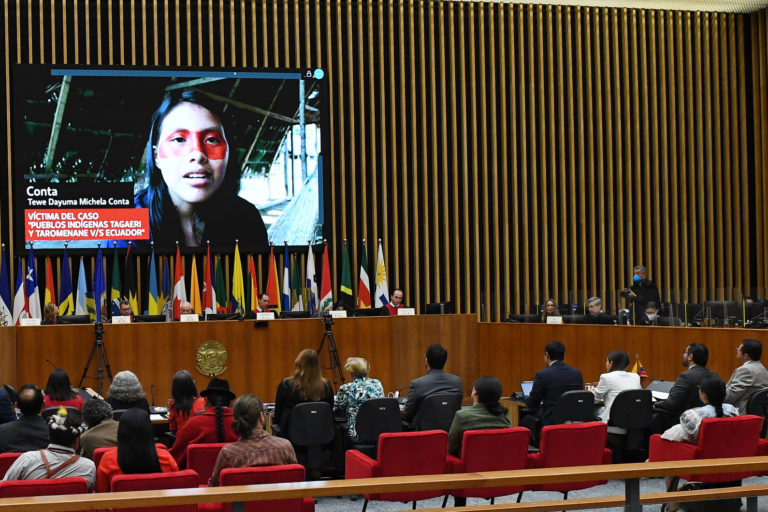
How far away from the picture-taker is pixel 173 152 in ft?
43.7

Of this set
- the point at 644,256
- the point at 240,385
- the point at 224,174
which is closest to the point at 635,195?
the point at 644,256

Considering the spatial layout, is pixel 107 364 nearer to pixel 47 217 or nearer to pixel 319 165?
pixel 47 217

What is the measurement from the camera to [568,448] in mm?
5117

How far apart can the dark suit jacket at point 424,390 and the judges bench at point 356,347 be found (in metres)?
2.70

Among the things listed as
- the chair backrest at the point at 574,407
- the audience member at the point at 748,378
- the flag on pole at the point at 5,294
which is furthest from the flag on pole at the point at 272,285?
the audience member at the point at 748,378

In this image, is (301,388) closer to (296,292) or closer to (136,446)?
(136,446)

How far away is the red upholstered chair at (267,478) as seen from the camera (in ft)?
12.5

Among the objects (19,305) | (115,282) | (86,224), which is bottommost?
(19,305)

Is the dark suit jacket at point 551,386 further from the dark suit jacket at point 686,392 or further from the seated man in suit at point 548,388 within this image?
the dark suit jacket at point 686,392

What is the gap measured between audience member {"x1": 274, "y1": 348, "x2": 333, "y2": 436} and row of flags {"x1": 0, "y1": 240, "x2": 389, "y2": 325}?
19.0 feet

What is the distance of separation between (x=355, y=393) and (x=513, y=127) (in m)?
9.05

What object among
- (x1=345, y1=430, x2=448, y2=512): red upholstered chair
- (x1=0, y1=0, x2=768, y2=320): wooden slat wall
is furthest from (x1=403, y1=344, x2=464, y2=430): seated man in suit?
(x1=0, y1=0, x2=768, y2=320): wooden slat wall

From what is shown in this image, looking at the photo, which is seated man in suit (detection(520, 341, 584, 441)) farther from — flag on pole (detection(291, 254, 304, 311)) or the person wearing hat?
flag on pole (detection(291, 254, 304, 311))

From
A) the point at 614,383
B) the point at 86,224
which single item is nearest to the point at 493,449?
the point at 614,383
